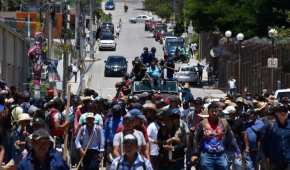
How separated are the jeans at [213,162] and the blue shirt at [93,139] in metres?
2.71

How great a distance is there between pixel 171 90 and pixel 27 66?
2123 cm

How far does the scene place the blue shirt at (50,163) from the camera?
34.7 ft

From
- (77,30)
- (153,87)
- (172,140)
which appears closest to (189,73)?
(77,30)

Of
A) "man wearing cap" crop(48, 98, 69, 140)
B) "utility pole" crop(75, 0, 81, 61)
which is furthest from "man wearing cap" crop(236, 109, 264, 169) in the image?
"utility pole" crop(75, 0, 81, 61)

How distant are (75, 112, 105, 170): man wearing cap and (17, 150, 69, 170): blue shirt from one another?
21.0 ft

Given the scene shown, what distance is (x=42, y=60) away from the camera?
177 feet

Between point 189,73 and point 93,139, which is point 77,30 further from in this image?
point 93,139

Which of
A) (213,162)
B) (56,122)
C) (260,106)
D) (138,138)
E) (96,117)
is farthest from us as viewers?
(260,106)

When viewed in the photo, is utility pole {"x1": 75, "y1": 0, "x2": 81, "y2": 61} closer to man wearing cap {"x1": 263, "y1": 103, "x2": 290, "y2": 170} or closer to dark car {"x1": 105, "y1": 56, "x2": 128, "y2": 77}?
dark car {"x1": 105, "y1": 56, "x2": 128, "y2": 77}

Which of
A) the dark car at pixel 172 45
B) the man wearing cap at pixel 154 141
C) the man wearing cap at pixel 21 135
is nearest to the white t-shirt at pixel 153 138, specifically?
the man wearing cap at pixel 154 141

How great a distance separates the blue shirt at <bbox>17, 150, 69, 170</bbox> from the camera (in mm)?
10578

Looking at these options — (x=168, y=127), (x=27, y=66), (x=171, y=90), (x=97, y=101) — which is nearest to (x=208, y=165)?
(x=168, y=127)

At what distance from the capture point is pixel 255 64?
180 ft

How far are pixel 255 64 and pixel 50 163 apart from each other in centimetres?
4481
